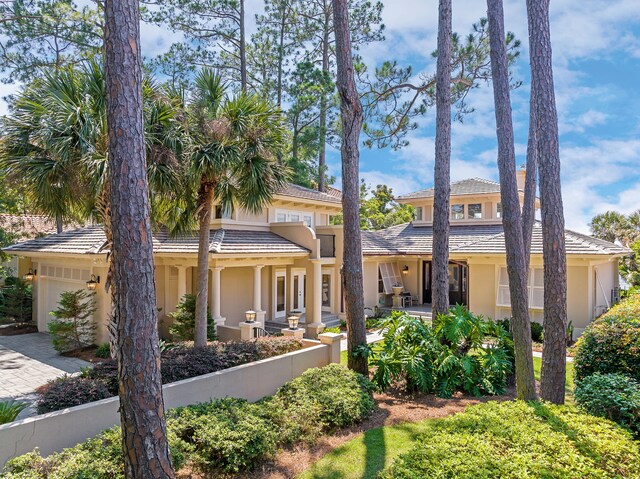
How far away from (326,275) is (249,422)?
1366cm

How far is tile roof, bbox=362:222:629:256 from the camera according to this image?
53.2ft

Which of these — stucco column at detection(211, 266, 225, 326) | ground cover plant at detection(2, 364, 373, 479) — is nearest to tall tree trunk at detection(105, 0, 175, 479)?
ground cover plant at detection(2, 364, 373, 479)

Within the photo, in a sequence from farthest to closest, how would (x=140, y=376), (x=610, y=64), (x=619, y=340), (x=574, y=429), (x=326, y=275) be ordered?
(x=326, y=275) → (x=610, y=64) → (x=619, y=340) → (x=574, y=429) → (x=140, y=376)

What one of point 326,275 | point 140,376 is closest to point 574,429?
point 140,376

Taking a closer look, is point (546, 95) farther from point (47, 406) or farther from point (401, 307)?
point (401, 307)

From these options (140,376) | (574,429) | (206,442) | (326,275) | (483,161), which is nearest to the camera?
(140,376)

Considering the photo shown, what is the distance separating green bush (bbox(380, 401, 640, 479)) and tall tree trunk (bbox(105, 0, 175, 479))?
8.11ft

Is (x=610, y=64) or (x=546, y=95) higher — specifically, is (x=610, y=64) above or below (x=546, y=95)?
above

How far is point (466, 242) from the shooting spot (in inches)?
778

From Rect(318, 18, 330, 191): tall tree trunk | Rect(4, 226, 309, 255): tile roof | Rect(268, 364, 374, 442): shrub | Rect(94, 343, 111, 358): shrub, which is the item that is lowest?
Rect(94, 343, 111, 358): shrub

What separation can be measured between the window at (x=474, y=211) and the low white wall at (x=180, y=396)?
1585 cm

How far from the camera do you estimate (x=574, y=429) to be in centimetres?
516

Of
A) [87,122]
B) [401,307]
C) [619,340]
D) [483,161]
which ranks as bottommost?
[401,307]

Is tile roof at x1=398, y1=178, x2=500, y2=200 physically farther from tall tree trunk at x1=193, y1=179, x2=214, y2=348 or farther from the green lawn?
the green lawn
